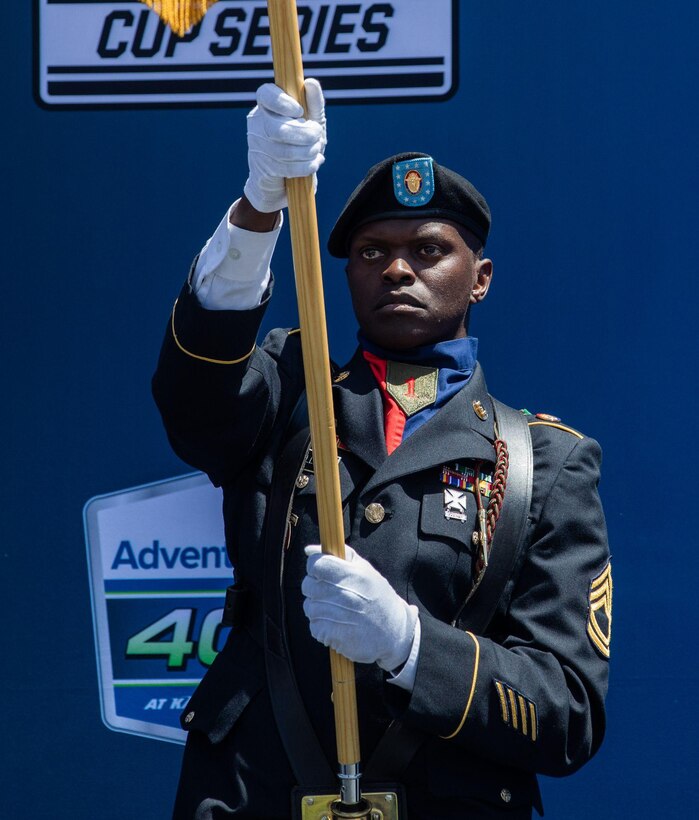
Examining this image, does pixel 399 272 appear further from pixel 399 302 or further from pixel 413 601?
pixel 413 601

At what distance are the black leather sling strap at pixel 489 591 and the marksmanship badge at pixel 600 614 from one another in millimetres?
104

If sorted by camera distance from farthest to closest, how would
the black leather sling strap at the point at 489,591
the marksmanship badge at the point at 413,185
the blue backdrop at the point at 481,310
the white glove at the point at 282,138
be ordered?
the blue backdrop at the point at 481,310
the marksmanship badge at the point at 413,185
the black leather sling strap at the point at 489,591
the white glove at the point at 282,138

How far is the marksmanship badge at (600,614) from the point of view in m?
1.43

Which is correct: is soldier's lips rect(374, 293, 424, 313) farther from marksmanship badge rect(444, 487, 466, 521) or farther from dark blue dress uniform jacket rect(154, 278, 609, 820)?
marksmanship badge rect(444, 487, 466, 521)

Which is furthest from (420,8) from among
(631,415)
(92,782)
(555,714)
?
(92,782)

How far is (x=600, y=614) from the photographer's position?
1456 mm

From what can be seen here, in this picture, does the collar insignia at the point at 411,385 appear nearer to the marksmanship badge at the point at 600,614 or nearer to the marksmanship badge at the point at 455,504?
the marksmanship badge at the point at 455,504

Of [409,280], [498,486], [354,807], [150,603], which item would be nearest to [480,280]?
[409,280]

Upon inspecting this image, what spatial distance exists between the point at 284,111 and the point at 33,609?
1.10m

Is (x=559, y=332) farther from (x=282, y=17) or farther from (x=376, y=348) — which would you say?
(x=282, y=17)

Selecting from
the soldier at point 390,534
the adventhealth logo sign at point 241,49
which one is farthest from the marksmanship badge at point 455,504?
the adventhealth logo sign at point 241,49

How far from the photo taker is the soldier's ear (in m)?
1.60

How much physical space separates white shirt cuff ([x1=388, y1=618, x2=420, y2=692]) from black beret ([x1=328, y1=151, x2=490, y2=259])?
511 mm

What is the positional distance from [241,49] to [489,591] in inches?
41.9
